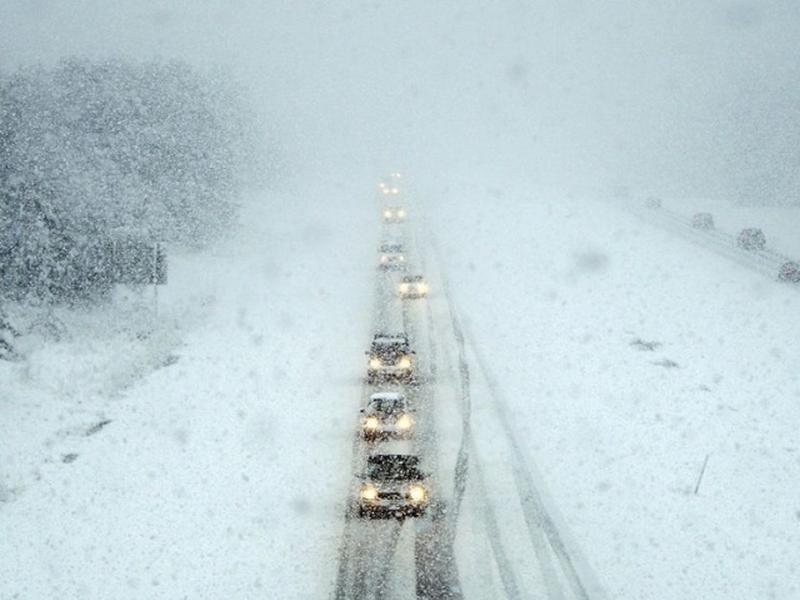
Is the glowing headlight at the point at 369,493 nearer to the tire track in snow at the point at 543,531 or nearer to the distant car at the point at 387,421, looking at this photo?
the tire track in snow at the point at 543,531

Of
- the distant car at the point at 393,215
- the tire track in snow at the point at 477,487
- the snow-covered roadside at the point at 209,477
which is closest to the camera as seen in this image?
the tire track in snow at the point at 477,487

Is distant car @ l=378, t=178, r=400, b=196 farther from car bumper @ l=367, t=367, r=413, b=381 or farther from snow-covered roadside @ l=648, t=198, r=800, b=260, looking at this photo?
car bumper @ l=367, t=367, r=413, b=381

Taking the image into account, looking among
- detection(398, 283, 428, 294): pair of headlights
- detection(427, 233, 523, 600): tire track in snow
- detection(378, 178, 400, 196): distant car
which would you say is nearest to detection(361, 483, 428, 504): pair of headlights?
detection(427, 233, 523, 600): tire track in snow

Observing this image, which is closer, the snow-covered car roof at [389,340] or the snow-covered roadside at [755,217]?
the snow-covered car roof at [389,340]

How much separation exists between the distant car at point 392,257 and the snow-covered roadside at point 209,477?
811 centimetres

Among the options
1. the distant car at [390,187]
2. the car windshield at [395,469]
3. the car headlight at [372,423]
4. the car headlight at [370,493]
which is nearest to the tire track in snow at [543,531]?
the car windshield at [395,469]

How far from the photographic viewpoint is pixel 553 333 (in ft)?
97.1

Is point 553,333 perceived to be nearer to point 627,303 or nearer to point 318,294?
point 627,303

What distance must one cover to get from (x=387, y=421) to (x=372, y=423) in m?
0.42

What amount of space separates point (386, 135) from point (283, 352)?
118m

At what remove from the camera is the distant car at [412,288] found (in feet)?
109

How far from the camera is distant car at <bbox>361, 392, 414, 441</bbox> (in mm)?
18750

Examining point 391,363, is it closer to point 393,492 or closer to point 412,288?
point 393,492

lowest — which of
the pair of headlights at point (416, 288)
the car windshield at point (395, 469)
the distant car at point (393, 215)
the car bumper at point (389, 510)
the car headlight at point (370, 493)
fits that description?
the car bumper at point (389, 510)
